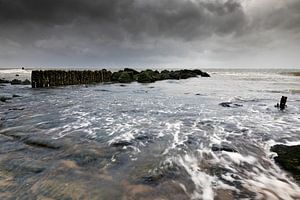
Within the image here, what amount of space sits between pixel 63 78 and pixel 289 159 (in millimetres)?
29178

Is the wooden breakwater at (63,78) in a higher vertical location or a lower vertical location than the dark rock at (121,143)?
higher

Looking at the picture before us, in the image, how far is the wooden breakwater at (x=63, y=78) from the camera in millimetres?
27125

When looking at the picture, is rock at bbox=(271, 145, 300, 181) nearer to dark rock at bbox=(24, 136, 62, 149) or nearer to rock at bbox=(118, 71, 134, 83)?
dark rock at bbox=(24, 136, 62, 149)

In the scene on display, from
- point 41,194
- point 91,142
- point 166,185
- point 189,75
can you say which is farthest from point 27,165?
point 189,75

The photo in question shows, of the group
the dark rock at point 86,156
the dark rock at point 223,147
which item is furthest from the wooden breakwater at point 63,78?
the dark rock at point 223,147

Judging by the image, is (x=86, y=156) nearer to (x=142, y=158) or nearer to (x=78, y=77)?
(x=142, y=158)

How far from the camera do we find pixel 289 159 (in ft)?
17.9

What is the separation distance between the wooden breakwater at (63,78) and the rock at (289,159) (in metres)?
26.6

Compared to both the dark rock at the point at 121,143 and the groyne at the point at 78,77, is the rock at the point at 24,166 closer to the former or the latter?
the dark rock at the point at 121,143

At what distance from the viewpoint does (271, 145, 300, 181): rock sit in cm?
501

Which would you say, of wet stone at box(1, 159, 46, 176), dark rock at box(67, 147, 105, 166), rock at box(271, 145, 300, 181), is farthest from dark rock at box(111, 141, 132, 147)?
rock at box(271, 145, 300, 181)

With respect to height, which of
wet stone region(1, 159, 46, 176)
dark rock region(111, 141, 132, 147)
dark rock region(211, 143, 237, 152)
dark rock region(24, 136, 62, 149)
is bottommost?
wet stone region(1, 159, 46, 176)

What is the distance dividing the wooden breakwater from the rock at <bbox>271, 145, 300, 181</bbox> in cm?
2663

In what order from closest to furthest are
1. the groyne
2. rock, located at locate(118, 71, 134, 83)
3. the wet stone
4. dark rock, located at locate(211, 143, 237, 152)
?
the wet stone
dark rock, located at locate(211, 143, 237, 152)
the groyne
rock, located at locate(118, 71, 134, 83)
